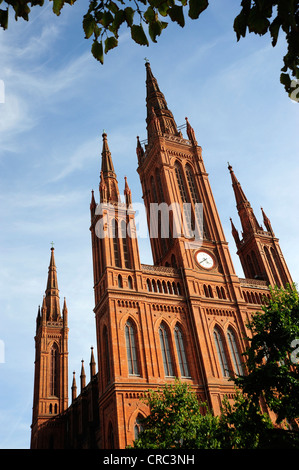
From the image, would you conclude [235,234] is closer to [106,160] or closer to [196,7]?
[106,160]

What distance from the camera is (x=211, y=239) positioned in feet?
139

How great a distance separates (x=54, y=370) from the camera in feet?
181

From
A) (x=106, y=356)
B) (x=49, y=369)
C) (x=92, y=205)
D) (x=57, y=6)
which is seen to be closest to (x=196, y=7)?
(x=57, y=6)

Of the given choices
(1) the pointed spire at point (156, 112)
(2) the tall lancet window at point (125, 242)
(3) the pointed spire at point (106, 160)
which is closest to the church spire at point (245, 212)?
(1) the pointed spire at point (156, 112)

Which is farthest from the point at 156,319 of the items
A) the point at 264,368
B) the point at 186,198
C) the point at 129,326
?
the point at 264,368

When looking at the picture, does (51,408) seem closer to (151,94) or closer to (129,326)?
(129,326)

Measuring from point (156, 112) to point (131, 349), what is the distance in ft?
107

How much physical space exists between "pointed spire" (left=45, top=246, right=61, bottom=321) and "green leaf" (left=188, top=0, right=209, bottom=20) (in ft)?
193

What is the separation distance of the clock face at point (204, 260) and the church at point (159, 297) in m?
0.12

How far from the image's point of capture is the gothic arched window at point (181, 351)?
3272 centimetres

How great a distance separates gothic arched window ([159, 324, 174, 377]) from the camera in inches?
1262

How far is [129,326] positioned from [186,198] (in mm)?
16714

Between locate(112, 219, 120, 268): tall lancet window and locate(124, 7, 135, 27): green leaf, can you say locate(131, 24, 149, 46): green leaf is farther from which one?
locate(112, 219, 120, 268): tall lancet window

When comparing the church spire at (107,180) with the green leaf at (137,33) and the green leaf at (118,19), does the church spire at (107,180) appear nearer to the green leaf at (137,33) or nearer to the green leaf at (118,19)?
the green leaf at (118,19)
